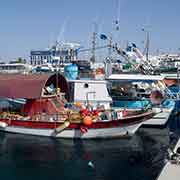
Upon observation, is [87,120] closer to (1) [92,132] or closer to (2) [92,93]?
(1) [92,132]

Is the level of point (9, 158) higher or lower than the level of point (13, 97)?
lower

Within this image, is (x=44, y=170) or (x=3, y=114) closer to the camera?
(x=44, y=170)

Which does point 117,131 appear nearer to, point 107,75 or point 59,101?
point 59,101

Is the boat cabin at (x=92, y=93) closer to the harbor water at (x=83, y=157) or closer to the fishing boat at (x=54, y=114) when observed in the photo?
the fishing boat at (x=54, y=114)

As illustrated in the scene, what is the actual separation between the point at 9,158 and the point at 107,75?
15.4 meters

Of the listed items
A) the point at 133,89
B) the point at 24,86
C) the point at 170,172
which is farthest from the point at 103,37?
the point at 170,172

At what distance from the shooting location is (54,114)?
84.3 ft

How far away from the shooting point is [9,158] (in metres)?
20.5

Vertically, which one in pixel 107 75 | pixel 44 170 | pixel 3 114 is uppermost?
pixel 107 75

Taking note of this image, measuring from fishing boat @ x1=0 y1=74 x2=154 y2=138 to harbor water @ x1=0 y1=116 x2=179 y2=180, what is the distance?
26.7 inches

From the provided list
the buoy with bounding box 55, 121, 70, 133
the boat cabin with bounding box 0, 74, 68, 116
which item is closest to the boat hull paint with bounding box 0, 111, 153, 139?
the buoy with bounding box 55, 121, 70, 133

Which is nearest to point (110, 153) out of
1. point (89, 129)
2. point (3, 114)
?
point (89, 129)

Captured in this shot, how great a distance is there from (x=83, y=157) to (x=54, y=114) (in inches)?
239

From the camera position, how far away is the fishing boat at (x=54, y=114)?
963 inches
